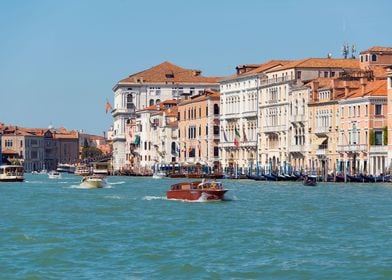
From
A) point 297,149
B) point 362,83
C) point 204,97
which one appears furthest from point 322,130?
point 204,97

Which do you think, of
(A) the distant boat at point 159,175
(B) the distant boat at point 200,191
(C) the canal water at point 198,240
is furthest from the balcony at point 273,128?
(C) the canal water at point 198,240

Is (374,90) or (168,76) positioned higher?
(168,76)

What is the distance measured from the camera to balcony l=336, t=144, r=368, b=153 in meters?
68.1

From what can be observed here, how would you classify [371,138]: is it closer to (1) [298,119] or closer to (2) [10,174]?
(1) [298,119]

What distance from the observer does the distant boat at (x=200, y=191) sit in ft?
141

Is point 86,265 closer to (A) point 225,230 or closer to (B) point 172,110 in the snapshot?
(A) point 225,230

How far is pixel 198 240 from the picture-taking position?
28125 mm

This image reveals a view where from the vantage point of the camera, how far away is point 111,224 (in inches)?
1288

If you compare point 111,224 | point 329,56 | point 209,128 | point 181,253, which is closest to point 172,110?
point 209,128

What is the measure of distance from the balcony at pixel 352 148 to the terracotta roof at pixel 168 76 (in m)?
48.9

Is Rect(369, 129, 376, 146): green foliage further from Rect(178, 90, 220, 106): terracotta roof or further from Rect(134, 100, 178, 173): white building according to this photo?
Rect(134, 100, 178, 173): white building

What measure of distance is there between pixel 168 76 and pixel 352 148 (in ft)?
177

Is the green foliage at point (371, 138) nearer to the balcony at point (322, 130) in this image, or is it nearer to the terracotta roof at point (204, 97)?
the balcony at point (322, 130)

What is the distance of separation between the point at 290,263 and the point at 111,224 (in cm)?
939
